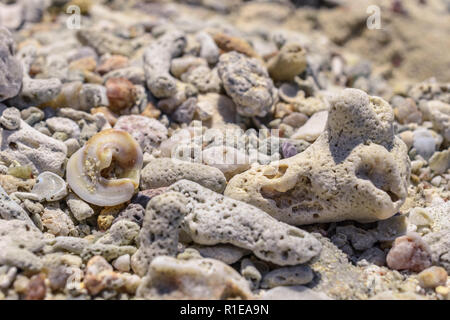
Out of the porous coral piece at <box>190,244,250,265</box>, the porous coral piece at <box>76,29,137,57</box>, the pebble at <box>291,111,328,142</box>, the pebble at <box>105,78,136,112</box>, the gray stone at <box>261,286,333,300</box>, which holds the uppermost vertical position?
the porous coral piece at <box>76,29,137,57</box>

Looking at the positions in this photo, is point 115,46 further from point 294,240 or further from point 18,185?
point 294,240

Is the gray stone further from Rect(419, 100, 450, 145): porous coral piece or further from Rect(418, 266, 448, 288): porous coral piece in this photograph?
Rect(419, 100, 450, 145): porous coral piece

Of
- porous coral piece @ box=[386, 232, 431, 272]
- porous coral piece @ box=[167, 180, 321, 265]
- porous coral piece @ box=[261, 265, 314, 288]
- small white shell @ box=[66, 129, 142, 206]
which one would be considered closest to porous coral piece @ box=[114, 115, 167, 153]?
small white shell @ box=[66, 129, 142, 206]

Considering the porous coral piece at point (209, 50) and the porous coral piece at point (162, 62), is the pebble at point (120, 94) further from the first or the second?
the porous coral piece at point (209, 50)

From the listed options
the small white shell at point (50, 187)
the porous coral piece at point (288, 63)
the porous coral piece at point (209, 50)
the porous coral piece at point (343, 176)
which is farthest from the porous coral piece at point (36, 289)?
the porous coral piece at point (288, 63)

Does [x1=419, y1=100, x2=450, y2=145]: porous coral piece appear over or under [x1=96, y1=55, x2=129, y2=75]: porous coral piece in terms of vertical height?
under

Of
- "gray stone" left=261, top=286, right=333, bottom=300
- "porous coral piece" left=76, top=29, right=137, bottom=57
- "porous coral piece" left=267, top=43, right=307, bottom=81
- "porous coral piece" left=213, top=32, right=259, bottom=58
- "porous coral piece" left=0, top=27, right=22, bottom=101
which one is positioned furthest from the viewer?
"porous coral piece" left=76, top=29, right=137, bottom=57
